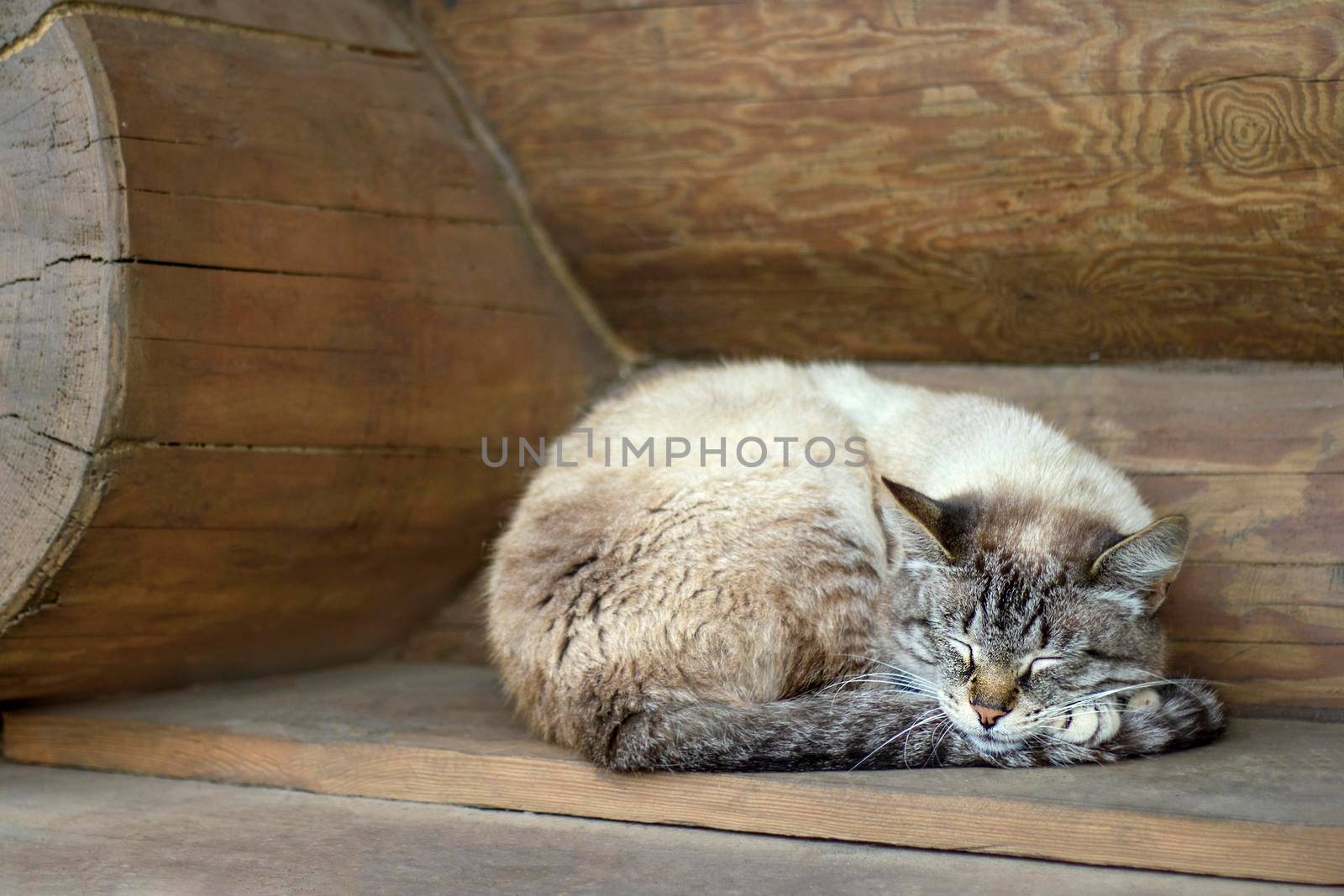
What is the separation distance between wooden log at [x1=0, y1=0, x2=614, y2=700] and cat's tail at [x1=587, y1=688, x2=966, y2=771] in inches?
58.6

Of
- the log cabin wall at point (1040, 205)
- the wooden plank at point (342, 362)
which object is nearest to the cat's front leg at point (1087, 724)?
the log cabin wall at point (1040, 205)

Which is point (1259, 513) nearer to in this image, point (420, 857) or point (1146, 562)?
point (1146, 562)

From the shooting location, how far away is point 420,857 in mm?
2934

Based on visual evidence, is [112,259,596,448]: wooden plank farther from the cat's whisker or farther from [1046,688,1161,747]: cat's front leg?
[1046,688,1161,747]: cat's front leg

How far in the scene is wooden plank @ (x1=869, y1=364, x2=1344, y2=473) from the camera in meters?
3.71

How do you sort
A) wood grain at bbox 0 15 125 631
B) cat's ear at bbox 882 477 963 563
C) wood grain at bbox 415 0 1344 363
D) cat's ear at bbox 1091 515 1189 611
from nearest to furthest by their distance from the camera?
cat's ear at bbox 1091 515 1189 611, cat's ear at bbox 882 477 963 563, wood grain at bbox 0 15 125 631, wood grain at bbox 415 0 1344 363

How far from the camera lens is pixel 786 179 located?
4.03m

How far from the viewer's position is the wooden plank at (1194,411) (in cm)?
371

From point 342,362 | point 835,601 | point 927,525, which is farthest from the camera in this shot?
point 342,362

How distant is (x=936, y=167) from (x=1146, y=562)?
1458 mm

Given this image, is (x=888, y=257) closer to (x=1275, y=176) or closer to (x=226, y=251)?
(x=1275, y=176)

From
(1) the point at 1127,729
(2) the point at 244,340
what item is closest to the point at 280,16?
(2) the point at 244,340

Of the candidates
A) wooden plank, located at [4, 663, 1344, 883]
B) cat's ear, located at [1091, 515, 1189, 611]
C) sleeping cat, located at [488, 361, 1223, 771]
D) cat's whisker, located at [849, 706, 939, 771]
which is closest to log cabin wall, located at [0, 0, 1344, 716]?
wooden plank, located at [4, 663, 1344, 883]

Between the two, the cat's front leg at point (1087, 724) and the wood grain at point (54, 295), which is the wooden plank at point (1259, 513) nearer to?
the cat's front leg at point (1087, 724)
